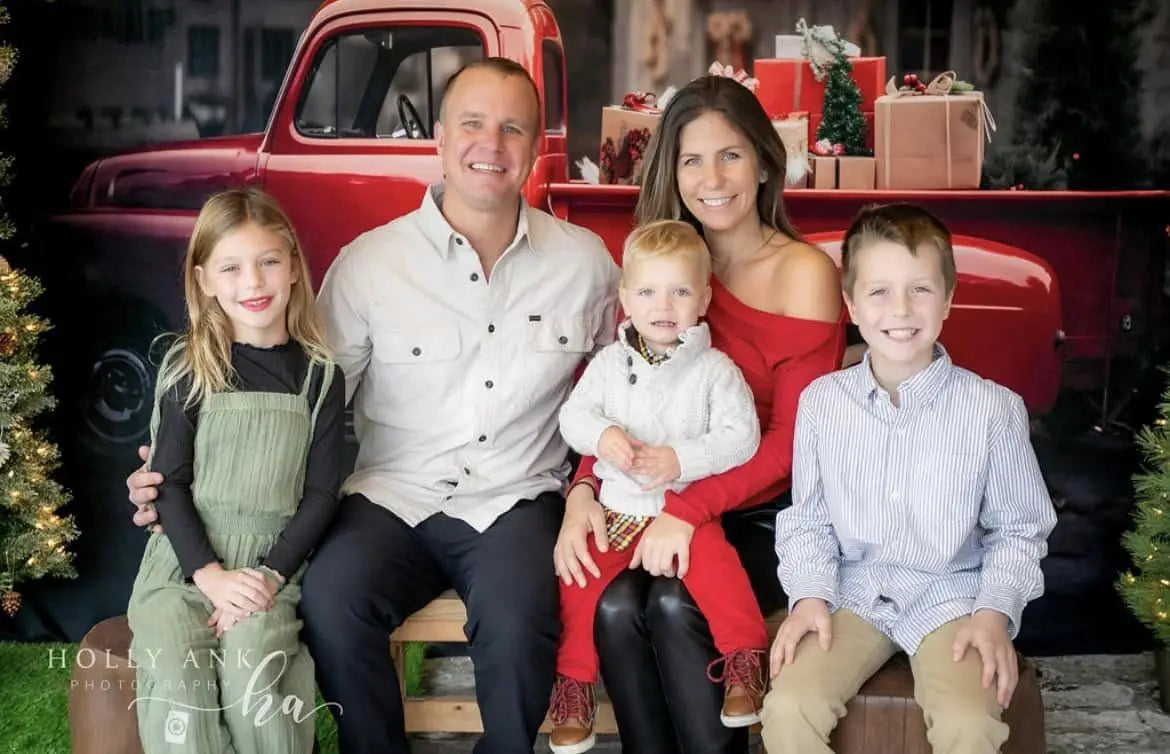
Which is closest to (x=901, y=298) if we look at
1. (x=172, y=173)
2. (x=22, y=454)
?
(x=172, y=173)

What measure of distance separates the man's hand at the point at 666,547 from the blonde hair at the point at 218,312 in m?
0.80

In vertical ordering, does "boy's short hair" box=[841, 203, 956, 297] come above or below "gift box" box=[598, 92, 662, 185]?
below

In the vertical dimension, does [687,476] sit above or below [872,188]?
below

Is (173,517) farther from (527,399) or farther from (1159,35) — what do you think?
(1159,35)

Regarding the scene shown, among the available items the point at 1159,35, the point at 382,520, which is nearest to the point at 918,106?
the point at 1159,35

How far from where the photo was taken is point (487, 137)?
269 cm

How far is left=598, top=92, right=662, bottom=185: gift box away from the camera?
10.7 feet

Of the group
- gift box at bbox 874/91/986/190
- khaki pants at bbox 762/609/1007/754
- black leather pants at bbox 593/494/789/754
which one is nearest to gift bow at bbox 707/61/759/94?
gift box at bbox 874/91/986/190

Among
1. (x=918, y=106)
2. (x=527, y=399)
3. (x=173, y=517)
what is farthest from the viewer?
(x=918, y=106)

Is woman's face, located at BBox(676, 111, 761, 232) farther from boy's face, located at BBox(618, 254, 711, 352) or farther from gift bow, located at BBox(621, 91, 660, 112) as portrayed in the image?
gift bow, located at BBox(621, 91, 660, 112)

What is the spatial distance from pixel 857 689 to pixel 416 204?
189 centimetres

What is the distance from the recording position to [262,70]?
3.43 metres

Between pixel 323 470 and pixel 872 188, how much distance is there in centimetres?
175

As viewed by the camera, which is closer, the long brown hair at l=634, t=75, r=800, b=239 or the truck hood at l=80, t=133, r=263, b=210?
the long brown hair at l=634, t=75, r=800, b=239
